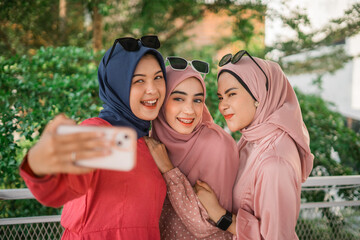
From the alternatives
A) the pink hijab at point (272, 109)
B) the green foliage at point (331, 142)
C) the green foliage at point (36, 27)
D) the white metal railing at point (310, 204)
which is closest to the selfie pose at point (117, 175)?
the pink hijab at point (272, 109)

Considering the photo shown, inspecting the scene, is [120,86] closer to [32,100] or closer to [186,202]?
[186,202]

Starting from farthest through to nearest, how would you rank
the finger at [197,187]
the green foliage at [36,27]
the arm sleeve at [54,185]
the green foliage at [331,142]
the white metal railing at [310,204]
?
the green foliage at [36,27] < the green foliage at [331,142] < the white metal railing at [310,204] < the finger at [197,187] < the arm sleeve at [54,185]

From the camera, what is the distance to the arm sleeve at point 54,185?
4.20ft

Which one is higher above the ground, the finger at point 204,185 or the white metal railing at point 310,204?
the finger at point 204,185

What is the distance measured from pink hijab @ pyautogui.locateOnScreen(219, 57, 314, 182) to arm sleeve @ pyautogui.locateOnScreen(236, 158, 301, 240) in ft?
0.71

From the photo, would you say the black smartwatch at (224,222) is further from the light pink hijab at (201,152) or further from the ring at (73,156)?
the ring at (73,156)

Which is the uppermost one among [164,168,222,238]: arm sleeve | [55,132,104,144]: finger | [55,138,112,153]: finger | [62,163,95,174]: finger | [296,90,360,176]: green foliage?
[55,132,104,144]: finger

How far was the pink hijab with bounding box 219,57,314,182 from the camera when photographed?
7.18ft

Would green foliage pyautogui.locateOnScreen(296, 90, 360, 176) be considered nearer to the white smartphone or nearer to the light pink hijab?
the light pink hijab

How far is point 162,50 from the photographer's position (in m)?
7.01

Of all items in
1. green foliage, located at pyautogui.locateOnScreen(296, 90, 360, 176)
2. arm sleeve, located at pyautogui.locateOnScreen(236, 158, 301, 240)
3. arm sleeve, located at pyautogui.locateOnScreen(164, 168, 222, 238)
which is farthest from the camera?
green foliage, located at pyautogui.locateOnScreen(296, 90, 360, 176)

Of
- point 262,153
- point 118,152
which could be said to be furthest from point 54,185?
point 262,153

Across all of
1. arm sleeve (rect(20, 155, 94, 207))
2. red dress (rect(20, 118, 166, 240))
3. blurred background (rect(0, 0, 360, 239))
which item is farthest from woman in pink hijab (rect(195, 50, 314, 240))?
blurred background (rect(0, 0, 360, 239))

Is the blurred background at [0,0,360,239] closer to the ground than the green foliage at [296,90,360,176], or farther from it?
farther from it
